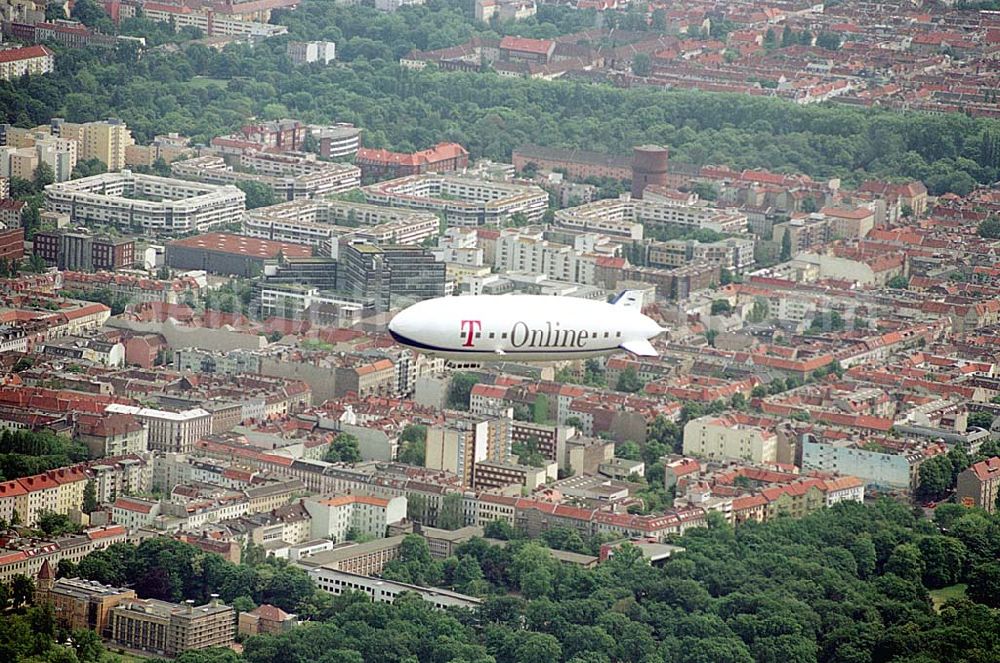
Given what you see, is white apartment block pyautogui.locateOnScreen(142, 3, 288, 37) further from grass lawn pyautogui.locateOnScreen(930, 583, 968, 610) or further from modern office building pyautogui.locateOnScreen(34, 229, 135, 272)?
grass lawn pyautogui.locateOnScreen(930, 583, 968, 610)

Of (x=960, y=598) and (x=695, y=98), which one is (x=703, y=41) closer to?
(x=695, y=98)

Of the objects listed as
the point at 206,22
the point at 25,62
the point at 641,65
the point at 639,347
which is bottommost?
the point at 25,62

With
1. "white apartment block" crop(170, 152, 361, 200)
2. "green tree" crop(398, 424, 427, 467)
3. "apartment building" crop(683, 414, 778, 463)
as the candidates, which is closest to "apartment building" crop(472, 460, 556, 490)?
"green tree" crop(398, 424, 427, 467)

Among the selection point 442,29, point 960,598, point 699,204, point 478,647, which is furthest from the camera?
point 442,29

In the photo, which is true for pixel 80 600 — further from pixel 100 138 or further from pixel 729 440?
pixel 100 138

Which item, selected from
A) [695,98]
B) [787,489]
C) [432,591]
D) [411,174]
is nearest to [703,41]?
[695,98]

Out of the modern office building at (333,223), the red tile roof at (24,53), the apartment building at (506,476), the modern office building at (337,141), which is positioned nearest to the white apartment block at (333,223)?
the modern office building at (333,223)

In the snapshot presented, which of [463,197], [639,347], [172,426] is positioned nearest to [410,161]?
[463,197]
